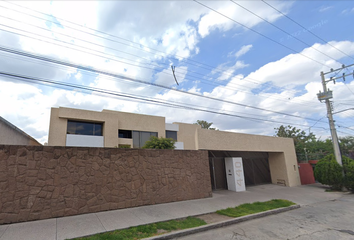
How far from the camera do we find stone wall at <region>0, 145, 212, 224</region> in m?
5.84

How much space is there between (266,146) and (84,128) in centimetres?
1623

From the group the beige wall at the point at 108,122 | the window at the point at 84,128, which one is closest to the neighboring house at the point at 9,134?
the beige wall at the point at 108,122

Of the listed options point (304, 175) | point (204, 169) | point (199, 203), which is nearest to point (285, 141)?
point (304, 175)

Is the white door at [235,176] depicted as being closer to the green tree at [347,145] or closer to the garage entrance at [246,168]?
the garage entrance at [246,168]

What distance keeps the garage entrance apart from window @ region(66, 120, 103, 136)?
38.4ft

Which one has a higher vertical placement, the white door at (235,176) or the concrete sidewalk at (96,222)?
the white door at (235,176)

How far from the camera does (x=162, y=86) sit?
10.6m

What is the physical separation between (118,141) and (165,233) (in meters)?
15.6

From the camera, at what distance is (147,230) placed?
17.7 feet

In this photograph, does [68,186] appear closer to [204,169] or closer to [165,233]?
[165,233]

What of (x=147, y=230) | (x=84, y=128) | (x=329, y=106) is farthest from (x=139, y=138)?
(x=329, y=106)

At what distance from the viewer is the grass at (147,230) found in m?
4.86

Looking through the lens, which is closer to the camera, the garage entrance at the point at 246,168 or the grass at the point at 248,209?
the grass at the point at 248,209

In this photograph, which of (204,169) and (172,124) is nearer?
(204,169)
